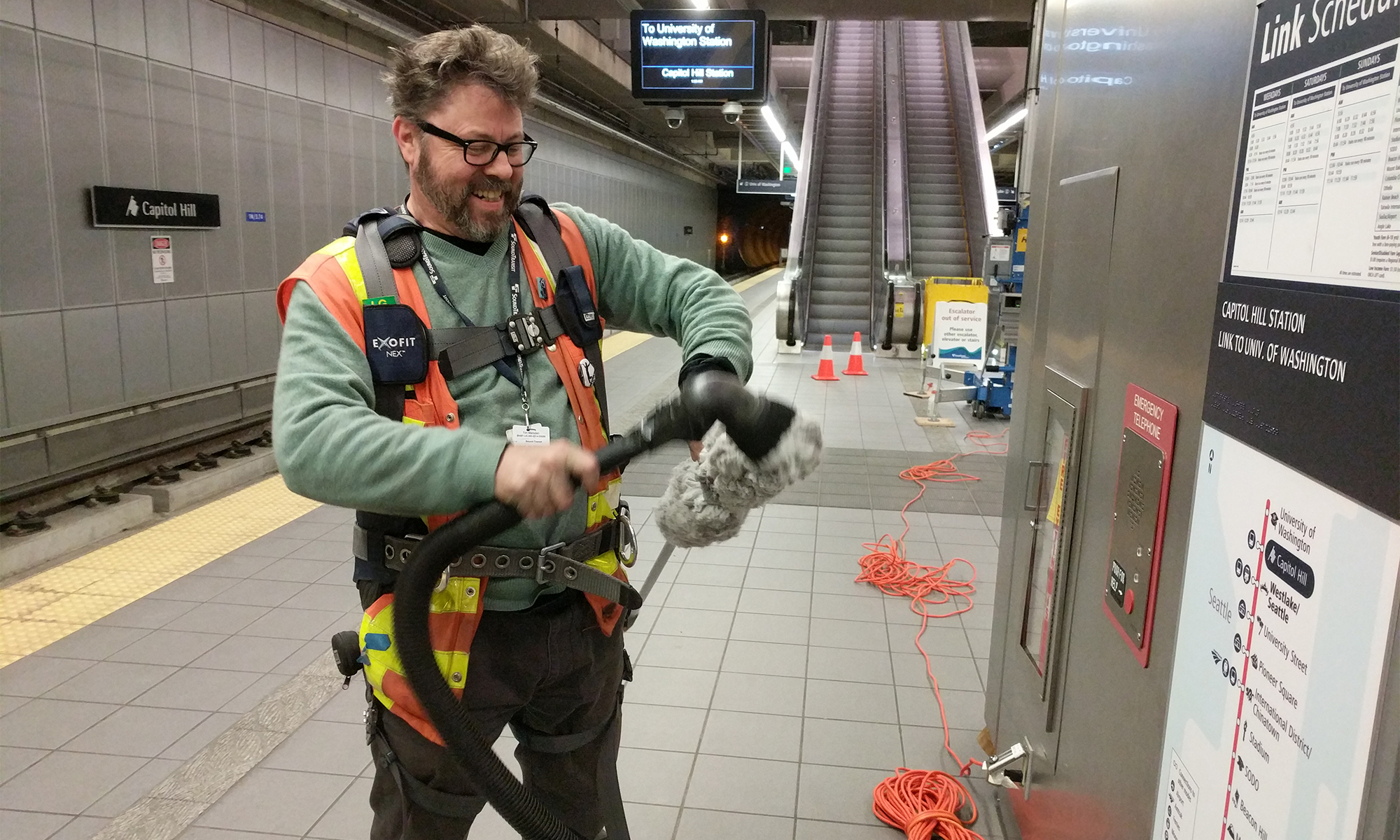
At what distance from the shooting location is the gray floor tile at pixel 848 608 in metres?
3.69

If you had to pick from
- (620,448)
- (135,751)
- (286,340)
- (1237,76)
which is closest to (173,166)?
(135,751)

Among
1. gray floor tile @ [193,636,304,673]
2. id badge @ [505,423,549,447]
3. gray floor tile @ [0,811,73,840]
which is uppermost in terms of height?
id badge @ [505,423,549,447]

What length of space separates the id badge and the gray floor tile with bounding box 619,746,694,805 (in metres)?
1.45

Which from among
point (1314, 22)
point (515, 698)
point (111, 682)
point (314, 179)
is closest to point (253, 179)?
point (314, 179)

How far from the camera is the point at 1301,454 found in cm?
96

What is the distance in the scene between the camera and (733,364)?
4.73 ft

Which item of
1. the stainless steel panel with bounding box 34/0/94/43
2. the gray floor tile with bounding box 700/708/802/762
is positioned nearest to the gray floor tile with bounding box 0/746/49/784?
the gray floor tile with bounding box 700/708/802/762

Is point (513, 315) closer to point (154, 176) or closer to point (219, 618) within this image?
point (219, 618)

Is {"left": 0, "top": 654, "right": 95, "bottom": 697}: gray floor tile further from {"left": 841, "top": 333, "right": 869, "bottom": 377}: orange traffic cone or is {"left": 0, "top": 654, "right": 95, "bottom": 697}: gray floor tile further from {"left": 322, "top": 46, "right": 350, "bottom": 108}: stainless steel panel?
{"left": 841, "top": 333, "right": 869, "bottom": 377}: orange traffic cone

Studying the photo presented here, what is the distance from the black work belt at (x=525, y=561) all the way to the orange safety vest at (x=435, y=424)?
3 cm

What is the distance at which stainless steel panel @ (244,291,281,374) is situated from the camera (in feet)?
20.5

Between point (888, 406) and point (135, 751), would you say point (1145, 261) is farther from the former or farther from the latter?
point (888, 406)

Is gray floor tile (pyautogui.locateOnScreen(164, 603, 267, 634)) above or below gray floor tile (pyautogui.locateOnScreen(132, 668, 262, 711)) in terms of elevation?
above

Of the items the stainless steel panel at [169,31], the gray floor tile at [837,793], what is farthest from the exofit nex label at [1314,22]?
the stainless steel panel at [169,31]
